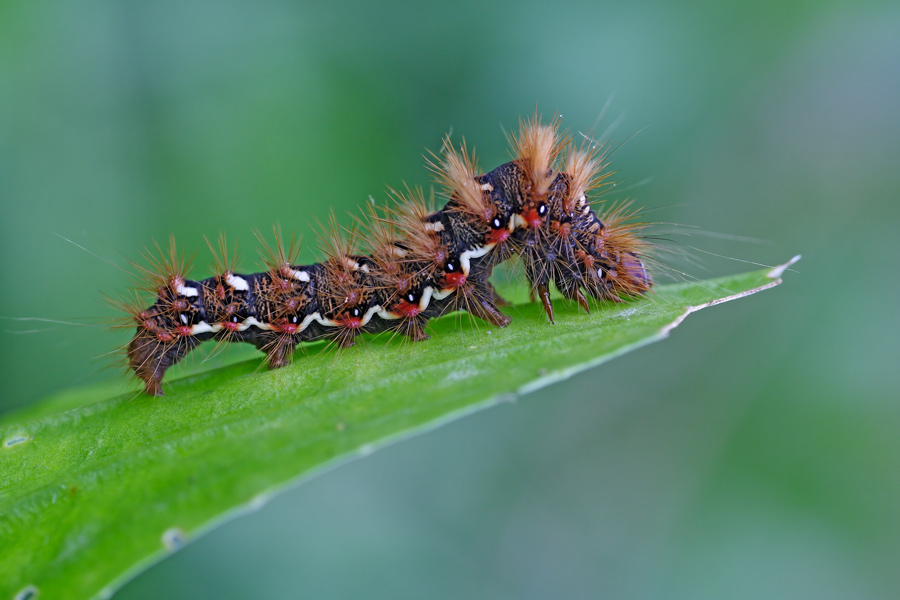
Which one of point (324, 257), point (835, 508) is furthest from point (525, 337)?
point (835, 508)

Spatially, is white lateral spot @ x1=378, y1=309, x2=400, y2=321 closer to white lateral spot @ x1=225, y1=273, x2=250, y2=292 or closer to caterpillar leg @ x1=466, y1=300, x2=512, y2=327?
caterpillar leg @ x1=466, y1=300, x2=512, y2=327

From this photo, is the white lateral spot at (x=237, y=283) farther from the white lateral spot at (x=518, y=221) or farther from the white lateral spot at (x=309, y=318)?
the white lateral spot at (x=518, y=221)

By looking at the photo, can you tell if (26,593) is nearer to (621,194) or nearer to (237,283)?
(237,283)

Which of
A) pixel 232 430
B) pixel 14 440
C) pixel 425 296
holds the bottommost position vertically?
pixel 14 440

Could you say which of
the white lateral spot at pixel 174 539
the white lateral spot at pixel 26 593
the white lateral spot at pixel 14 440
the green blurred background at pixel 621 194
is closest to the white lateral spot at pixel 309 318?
the green blurred background at pixel 621 194

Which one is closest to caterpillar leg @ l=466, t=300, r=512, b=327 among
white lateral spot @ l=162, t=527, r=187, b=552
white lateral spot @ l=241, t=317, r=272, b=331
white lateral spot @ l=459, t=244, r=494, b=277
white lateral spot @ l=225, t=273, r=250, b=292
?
white lateral spot @ l=459, t=244, r=494, b=277

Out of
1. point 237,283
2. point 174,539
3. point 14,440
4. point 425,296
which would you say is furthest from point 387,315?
point 174,539
